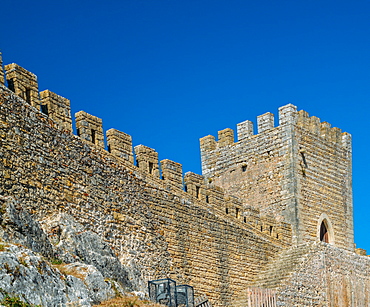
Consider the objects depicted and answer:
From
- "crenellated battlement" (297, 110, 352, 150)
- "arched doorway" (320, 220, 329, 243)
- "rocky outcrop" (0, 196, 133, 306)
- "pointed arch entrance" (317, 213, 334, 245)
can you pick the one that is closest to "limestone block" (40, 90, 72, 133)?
"rocky outcrop" (0, 196, 133, 306)

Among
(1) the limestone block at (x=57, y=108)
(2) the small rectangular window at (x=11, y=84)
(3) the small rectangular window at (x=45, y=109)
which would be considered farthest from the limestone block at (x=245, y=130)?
(2) the small rectangular window at (x=11, y=84)

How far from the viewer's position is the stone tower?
2342 cm

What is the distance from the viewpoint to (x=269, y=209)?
23.8 m

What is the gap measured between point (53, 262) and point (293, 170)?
12.1 metres

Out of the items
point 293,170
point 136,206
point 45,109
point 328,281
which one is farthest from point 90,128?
point 293,170

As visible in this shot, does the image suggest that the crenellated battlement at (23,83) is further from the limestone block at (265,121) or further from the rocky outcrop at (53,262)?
the limestone block at (265,121)

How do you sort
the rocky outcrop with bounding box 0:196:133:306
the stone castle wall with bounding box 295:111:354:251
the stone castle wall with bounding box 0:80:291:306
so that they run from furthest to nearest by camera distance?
the stone castle wall with bounding box 295:111:354:251
the stone castle wall with bounding box 0:80:291:306
the rocky outcrop with bounding box 0:196:133:306

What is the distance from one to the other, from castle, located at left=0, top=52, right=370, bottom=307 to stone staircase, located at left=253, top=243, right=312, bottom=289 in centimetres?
5

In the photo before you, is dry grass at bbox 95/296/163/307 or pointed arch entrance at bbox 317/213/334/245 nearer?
dry grass at bbox 95/296/163/307

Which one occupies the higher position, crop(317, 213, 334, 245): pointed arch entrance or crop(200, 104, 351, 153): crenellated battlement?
crop(200, 104, 351, 153): crenellated battlement

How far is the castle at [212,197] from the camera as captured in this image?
49.2 feet

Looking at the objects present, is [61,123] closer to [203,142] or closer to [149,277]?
[149,277]

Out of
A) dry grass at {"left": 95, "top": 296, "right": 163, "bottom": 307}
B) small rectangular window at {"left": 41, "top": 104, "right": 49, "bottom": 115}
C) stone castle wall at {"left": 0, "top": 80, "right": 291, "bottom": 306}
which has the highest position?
small rectangular window at {"left": 41, "top": 104, "right": 49, "bottom": 115}

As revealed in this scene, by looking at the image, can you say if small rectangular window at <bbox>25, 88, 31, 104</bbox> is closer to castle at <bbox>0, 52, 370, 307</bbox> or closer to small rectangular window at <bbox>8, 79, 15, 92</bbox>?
castle at <bbox>0, 52, 370, 307</bbox>
